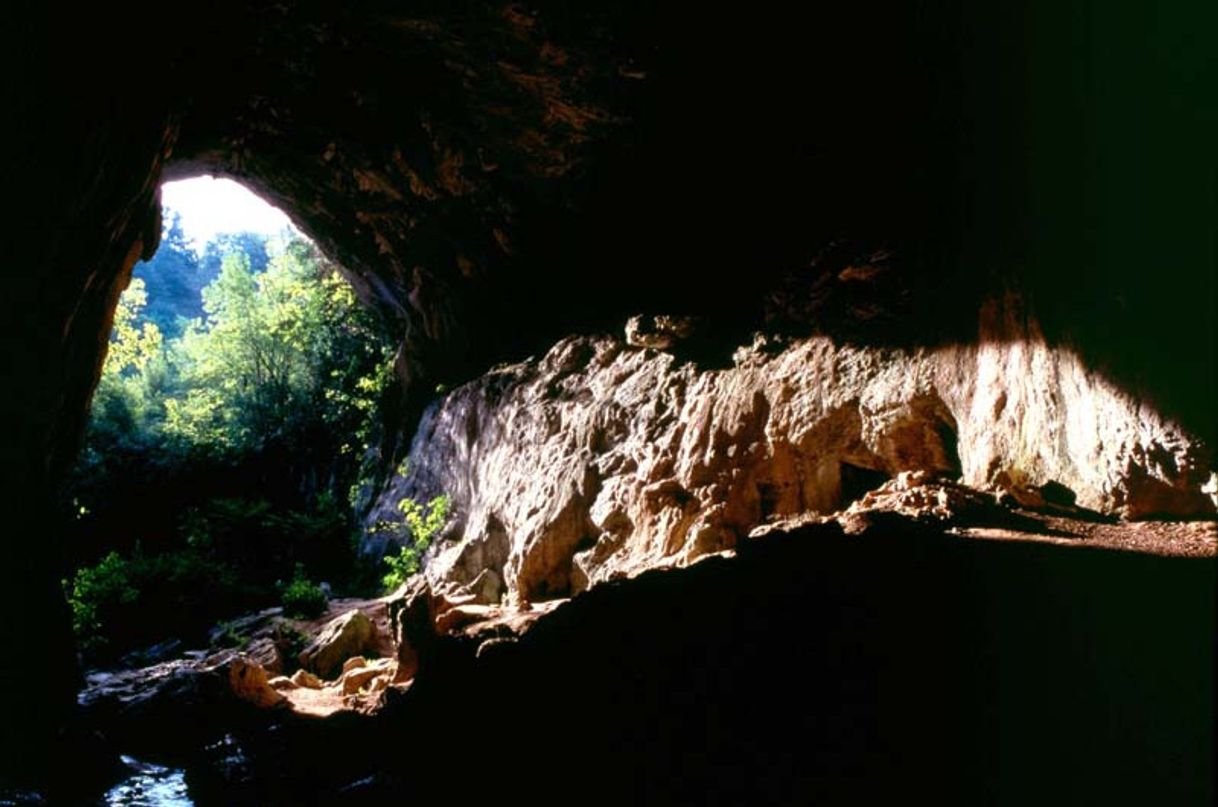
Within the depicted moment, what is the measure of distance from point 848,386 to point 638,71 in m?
4.74

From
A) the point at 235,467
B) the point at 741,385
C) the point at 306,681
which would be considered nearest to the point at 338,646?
the point at 306,681

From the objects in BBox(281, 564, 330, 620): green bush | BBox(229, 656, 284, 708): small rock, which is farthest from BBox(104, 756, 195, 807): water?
BBox(281, 564, 330, 620): green bush

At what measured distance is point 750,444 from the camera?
6.95 metres

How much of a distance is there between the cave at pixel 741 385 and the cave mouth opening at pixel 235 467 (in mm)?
4234

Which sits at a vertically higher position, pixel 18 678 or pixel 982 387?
pixel 982 387

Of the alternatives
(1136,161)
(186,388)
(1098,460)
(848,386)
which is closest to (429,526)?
(848,386)

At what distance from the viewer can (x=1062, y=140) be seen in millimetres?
4492

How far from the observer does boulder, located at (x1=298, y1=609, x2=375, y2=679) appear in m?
8.33

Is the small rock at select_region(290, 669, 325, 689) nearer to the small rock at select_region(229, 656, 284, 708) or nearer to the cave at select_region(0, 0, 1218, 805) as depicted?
the small rock at select_region(229, 656, 284, 708)

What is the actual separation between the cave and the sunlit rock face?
0.13ft

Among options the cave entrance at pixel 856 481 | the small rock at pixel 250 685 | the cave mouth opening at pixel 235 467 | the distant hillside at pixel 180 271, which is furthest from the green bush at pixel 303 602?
the distant hillside at pixel 180 271

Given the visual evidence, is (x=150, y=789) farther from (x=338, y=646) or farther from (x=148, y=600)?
(x=148, y=600)

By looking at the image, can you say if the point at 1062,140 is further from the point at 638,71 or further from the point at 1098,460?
the point at 638,71

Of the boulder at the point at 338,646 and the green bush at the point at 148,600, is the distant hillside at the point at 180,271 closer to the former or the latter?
the green bush at the point at 148,600
